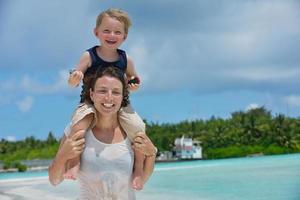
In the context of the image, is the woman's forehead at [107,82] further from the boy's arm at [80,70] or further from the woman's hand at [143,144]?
the woman's hand at [143,144]

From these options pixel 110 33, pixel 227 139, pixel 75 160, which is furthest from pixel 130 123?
pixel 227 139

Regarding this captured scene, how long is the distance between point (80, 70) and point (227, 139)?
156ft

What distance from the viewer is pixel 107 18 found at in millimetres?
2557

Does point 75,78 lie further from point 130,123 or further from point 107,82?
point 130,123

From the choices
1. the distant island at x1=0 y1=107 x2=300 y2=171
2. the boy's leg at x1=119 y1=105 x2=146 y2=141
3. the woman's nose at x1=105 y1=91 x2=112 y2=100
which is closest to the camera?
the woman's nose at x1=105 y1=91 x2=112 y2=100

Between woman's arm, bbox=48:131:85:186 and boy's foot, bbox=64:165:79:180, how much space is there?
0.02m

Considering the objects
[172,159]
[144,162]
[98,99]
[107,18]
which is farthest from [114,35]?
[172,159]

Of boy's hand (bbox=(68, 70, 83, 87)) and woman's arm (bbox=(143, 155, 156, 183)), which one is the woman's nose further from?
woman's arm (bbox=(143, 155, 156, 183))

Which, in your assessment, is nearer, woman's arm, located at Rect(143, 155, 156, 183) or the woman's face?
the woman's face

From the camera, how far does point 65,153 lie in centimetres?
246

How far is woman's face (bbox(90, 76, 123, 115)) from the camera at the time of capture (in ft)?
8.01

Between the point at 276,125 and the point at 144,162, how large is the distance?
47886mm

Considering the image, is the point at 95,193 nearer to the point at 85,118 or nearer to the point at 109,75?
the point at 85,118

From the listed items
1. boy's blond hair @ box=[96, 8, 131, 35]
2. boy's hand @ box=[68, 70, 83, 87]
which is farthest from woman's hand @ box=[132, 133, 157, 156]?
boy's blond hair @ box=[96, 8, 131, 35]
